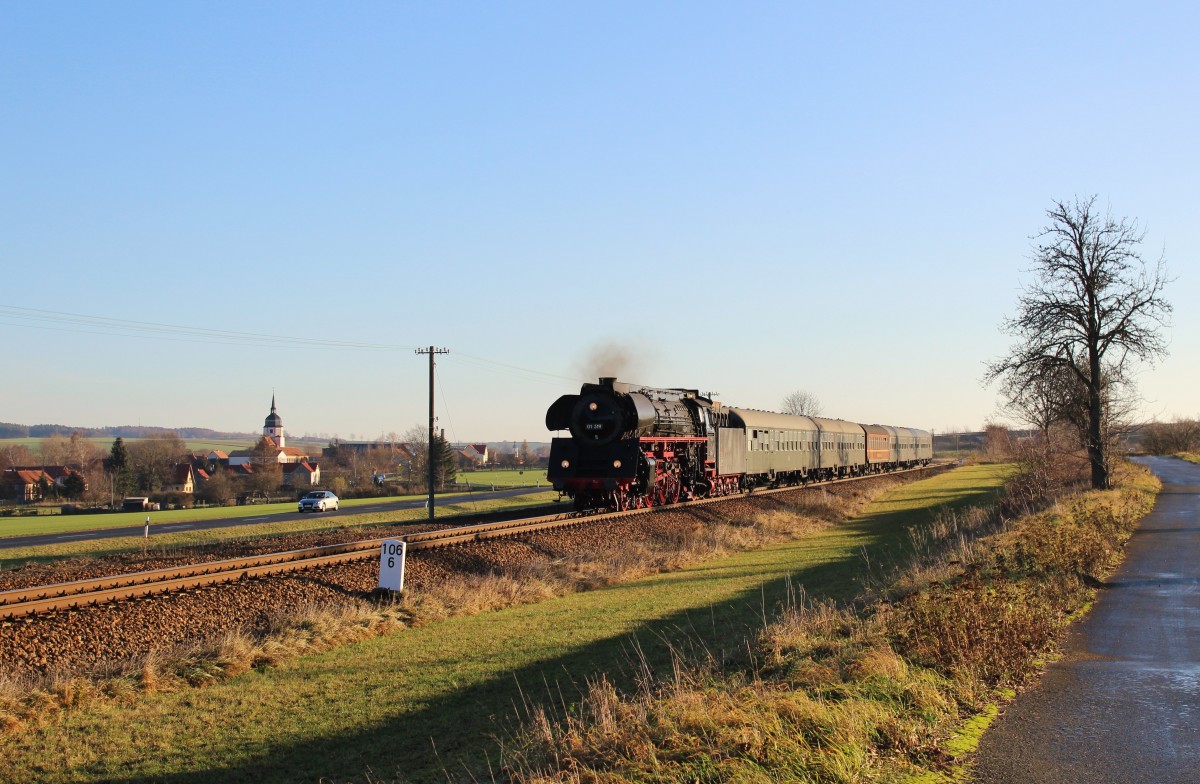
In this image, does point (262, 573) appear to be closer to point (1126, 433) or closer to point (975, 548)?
point (975, 548)

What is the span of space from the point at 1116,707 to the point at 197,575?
43.4ft

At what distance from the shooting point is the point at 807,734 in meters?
6.36

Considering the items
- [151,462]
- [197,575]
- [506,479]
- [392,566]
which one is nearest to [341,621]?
[392,566]

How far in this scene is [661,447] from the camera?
2870cm

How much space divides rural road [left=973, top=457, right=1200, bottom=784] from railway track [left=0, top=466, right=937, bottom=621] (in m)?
11.8

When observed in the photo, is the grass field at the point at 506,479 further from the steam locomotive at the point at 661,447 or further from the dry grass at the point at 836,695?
the dry grass at the point at 836,695

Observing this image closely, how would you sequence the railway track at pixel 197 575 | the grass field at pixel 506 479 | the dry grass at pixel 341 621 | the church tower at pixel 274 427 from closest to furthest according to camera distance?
the dry grass at pixel 341 621, the railway track at pixel 197 575, the grass field at pixel 506 479, the church tower at pixel 274 427

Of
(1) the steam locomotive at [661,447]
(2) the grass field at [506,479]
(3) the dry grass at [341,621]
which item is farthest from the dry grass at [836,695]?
(2) the grass field at [506,479]

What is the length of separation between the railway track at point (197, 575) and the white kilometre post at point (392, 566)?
158 centimetres

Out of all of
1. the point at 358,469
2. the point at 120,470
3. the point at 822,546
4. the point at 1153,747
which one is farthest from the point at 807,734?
the point at 358,469

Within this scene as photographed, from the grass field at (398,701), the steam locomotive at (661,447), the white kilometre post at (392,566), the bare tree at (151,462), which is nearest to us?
the grass field at (398,701)

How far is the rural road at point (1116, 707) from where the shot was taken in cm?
622

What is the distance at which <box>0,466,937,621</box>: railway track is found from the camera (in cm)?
1247

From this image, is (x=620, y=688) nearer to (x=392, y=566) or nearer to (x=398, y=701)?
(x=398, y=701)
